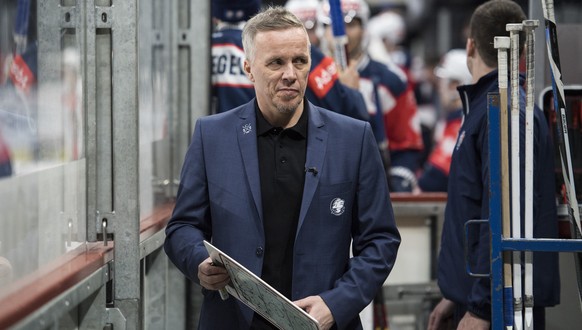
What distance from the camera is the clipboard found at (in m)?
3.14

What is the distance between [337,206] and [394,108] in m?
5.04

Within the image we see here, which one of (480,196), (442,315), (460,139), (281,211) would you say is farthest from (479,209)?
(281,211)

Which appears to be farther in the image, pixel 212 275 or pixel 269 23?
pixel 269 23

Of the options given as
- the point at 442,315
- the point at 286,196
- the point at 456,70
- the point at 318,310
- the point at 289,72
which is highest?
the point at 289,72

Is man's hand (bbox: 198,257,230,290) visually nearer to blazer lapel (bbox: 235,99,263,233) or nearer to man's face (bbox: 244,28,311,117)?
blazer lapel (bbox: 235,99,263,233)

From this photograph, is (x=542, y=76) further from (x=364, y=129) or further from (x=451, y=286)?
(x=364, y=129)

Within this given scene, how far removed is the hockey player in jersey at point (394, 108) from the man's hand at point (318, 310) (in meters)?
4.45

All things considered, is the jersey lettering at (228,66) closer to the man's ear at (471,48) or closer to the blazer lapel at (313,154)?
the man's ear at (471,48)

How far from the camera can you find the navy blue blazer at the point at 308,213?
11.6ft

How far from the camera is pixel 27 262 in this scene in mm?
3264

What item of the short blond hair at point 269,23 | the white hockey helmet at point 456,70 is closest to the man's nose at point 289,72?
the short blond hair at point 269,23

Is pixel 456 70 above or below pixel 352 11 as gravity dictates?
below

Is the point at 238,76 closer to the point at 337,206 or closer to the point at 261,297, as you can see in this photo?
the point at 337,206

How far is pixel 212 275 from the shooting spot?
11.1 feet
